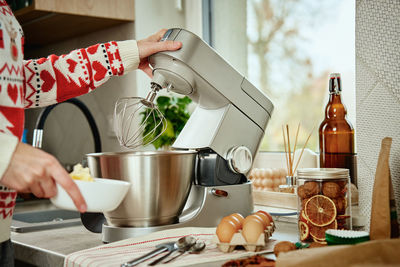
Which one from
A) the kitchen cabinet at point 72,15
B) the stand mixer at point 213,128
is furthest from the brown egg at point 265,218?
the kitchen cabinet at point 72,15

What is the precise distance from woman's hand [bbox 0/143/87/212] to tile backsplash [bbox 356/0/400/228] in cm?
52

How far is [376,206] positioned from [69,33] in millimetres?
1509

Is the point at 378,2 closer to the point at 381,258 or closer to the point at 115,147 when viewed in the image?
the point at 381,258

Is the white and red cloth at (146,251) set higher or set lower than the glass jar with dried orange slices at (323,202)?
lower

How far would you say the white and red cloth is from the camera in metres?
0.72

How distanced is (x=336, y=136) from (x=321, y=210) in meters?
0.23

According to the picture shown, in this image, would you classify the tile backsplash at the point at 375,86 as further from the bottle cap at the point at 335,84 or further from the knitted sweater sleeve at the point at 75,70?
the knitted sweater sleeve at the point at 75,70

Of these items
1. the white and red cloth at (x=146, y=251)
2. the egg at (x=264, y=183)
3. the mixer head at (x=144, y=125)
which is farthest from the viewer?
the egg at (x=264, y=183)

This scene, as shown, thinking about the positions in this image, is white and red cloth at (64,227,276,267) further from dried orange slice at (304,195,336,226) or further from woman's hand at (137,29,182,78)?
woman's hand at (137,29,182,78)

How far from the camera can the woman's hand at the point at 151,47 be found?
904 millimetres

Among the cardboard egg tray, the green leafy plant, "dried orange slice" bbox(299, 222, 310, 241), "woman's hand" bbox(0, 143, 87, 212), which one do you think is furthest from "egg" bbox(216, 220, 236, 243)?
the green leafy plant

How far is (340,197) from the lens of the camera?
0.79 metres

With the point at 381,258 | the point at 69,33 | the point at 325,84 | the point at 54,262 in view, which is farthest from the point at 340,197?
the point at 69,33

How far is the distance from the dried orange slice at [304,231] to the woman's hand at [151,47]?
1.31 feet
